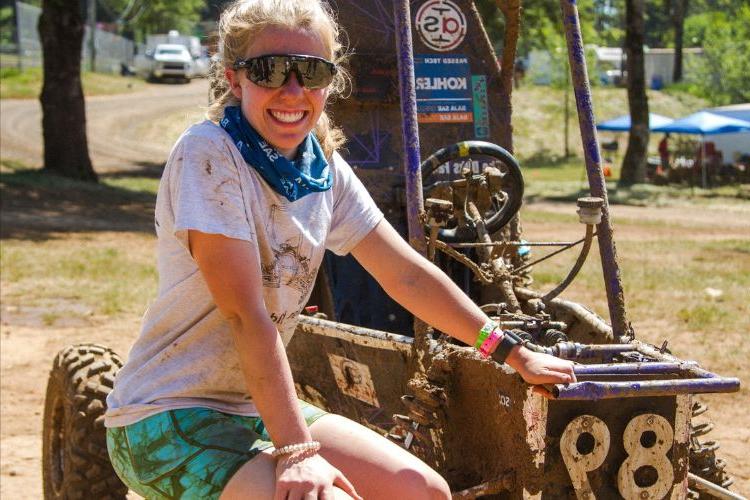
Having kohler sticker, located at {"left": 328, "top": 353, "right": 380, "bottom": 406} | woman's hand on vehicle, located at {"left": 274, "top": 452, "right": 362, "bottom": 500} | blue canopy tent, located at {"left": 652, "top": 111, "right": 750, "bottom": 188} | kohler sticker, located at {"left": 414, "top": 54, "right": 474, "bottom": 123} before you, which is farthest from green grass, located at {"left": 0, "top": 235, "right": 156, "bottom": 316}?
blue canopy tent, located at {"left": 652, "top": 111, "right": 750, "bottom": 188}

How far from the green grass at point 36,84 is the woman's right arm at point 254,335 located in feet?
100

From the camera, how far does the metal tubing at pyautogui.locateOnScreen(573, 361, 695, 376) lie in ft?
9.48

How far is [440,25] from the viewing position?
5.83 m

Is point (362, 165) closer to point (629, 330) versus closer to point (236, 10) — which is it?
point (629, 330)

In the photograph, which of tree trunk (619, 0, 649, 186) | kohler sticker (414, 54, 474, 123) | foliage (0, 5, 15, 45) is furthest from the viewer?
foliage (0, 5, 15, 45)

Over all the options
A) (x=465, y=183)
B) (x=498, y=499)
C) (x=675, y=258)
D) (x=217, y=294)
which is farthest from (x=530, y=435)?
(x=675, y=258)

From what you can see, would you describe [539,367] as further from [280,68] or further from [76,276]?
[76,276]

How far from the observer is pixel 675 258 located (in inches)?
526

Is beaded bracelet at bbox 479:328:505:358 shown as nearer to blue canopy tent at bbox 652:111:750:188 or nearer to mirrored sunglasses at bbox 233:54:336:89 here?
mirrored sunglasses at bbox 233:54:336:89

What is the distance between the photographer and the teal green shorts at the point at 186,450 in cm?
237

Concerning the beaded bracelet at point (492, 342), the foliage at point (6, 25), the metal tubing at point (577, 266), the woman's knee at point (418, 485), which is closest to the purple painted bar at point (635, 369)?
the beaded bracelet at point (492, 342)

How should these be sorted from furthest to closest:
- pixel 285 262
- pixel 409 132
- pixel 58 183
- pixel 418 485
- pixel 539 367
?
pixel 58 183
pixel 409 132
pixel 539 367
pixel 285 262
pixel 418 485

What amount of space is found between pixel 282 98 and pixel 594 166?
1768 mm

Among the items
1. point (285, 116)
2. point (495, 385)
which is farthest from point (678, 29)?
point (285, 116)
